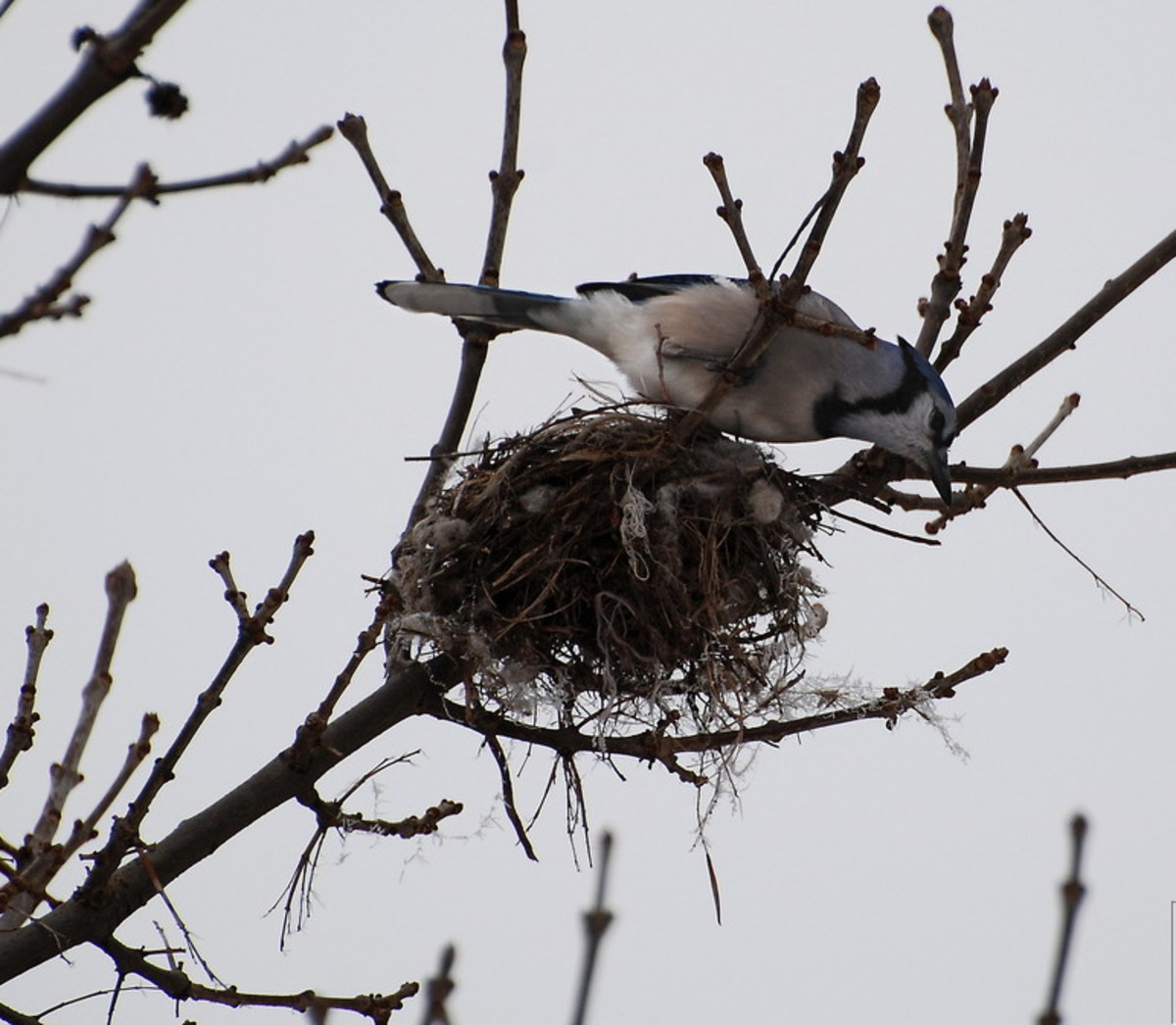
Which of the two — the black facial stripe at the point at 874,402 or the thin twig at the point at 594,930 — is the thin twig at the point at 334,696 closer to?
the thin twig at the point at 594,930

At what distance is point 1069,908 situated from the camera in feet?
8.79


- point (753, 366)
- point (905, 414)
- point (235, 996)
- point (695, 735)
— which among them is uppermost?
point (753, 366)

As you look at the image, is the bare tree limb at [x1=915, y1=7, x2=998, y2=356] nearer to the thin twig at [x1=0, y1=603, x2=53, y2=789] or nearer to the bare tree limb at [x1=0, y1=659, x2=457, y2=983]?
the bare tree limb at [x1=0, y1=659, x2=457, y2=983]

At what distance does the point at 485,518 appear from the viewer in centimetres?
375

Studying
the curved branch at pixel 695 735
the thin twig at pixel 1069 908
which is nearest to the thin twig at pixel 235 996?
the curved branch at pixel 695 735

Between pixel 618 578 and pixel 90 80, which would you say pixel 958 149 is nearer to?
pixel 618 578

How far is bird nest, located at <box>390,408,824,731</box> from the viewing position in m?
3.59

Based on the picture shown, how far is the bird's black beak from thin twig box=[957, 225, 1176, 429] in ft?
0.78

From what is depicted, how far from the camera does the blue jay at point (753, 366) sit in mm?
4031

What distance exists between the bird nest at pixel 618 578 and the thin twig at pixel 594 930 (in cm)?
64

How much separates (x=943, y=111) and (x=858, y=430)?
2.93ft

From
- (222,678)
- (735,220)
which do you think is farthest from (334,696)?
(735,220)

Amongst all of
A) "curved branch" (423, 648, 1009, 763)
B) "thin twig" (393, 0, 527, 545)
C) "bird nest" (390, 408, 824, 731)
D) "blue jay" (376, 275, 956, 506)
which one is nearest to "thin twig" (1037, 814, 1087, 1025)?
"curved branch" (423, 648, 1009, 763)

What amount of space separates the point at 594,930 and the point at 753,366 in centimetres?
181
